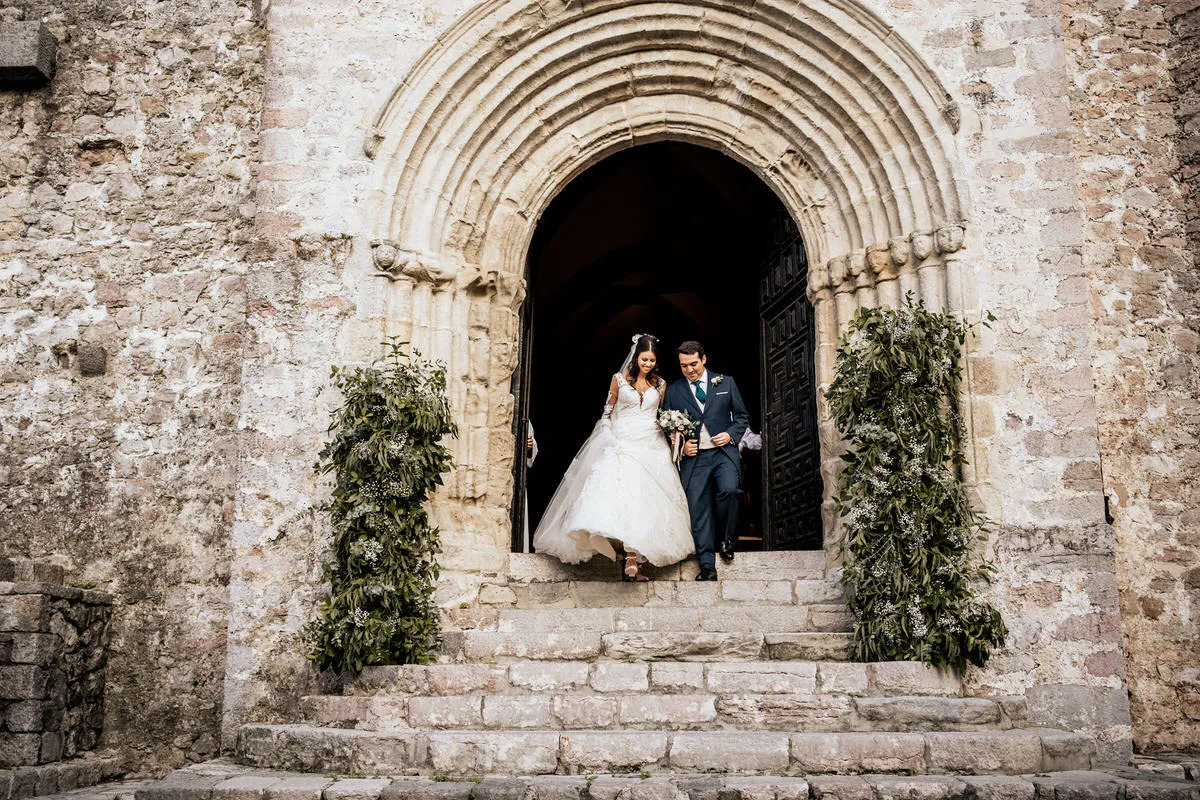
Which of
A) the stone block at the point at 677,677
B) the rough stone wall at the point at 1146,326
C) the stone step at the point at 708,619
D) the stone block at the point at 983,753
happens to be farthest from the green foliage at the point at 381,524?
the rough stone wall at the point at 1146,326

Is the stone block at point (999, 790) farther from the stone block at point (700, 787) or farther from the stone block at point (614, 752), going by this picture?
the stone block at point (614, 752)

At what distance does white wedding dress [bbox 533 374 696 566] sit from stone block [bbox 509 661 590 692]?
41.7 inches

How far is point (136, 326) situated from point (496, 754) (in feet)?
13.1

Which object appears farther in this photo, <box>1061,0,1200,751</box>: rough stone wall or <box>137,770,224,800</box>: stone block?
<box>1061,0,1200,751</box>: rough stone wall

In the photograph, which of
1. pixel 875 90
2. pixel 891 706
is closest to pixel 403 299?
pixel 875 90

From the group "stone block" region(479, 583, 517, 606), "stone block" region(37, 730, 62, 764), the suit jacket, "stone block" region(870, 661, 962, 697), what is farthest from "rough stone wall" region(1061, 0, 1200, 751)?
"stone block" region(37, 730, 62, 764)

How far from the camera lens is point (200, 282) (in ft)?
23.2

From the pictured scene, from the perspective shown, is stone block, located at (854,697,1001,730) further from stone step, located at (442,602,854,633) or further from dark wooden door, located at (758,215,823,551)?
dark wooden door, located at (758,215,823,551)

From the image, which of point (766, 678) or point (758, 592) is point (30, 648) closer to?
point (766, 678)

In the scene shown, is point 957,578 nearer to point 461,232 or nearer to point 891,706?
point 891,706

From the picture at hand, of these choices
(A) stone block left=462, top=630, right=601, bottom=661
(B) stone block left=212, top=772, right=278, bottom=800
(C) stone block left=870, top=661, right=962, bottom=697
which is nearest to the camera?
(B) stone block left=212, top=772, right=278, bottom=800

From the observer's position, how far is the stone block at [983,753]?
4719 millimetres

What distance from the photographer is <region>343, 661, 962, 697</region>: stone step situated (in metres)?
5.34

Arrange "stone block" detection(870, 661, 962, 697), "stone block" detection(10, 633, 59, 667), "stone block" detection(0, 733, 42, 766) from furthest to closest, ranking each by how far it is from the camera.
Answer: "stone block" detection(10, 633, 59, 667)
"stone block" detection(0, 733, 42, 766)
"stone block" detection(870, 661, 962, 697)
